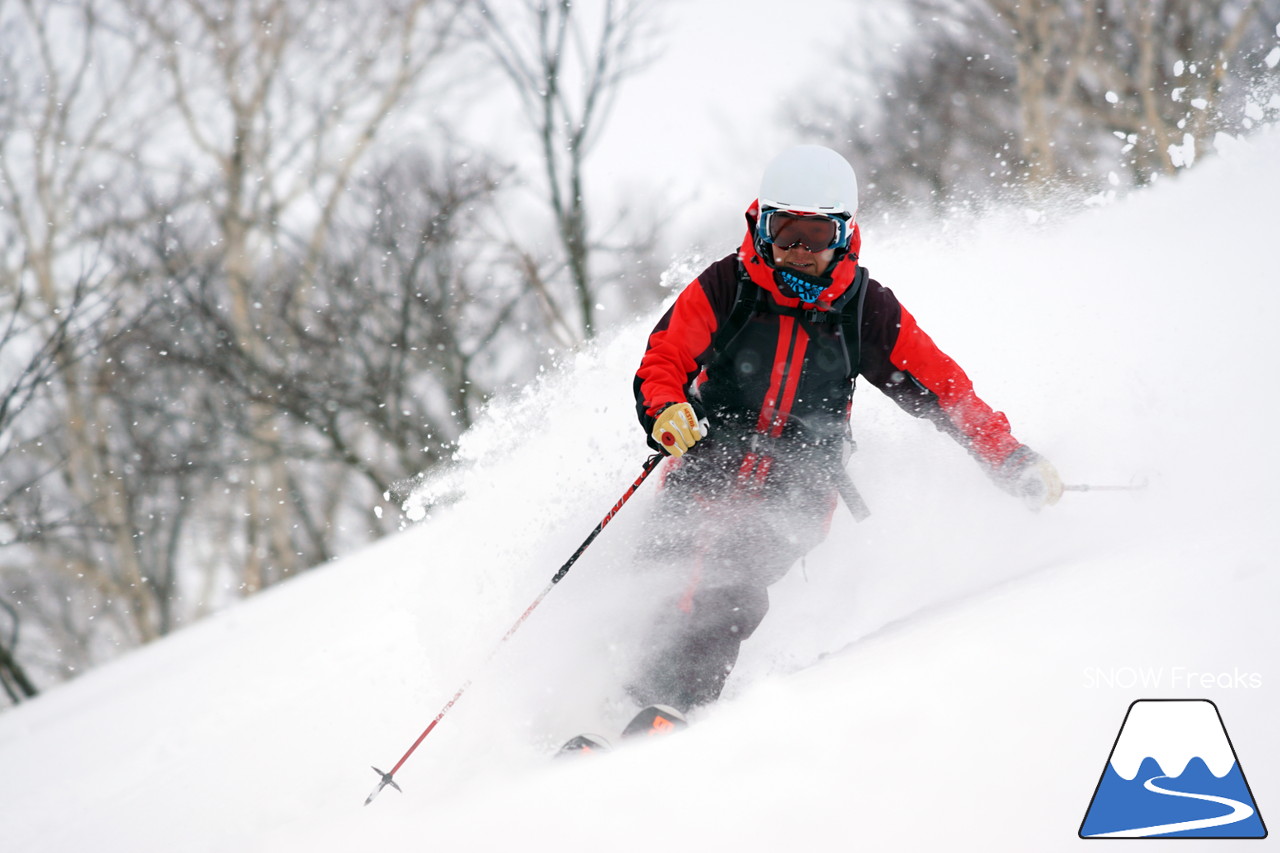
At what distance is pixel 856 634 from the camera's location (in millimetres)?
3277

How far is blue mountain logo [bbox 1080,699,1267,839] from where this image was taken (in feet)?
4.99

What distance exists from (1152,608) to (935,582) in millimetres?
1343

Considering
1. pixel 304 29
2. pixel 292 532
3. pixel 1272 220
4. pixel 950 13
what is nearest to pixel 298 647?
pixel 1272 220

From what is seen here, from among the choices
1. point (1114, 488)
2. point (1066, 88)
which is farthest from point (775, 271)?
point (1066, 88)

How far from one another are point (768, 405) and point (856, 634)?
3.49ft

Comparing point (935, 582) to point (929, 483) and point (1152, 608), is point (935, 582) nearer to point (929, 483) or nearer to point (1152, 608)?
point (929, 483)

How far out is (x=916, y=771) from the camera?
5.48 feet

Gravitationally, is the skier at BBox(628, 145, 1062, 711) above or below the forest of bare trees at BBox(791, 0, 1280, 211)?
below

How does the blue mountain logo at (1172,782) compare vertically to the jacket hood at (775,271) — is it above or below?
below

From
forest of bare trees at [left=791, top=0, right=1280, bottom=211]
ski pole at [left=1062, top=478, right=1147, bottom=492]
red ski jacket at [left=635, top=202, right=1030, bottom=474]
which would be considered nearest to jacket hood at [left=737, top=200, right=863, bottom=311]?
red ski jacket at [left=635, top=202, right=1030, bottom=474]

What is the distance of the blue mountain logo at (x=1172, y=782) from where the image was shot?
152 centimetres

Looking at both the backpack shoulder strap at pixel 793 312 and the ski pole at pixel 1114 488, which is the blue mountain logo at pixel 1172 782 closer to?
the ski pole at pixel 1114 488

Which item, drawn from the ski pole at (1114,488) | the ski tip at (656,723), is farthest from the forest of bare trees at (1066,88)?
the ski tip at (656,723)

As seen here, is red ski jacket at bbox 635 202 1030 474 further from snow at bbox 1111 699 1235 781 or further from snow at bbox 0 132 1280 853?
snow at bbox 1111 699 1235 781
